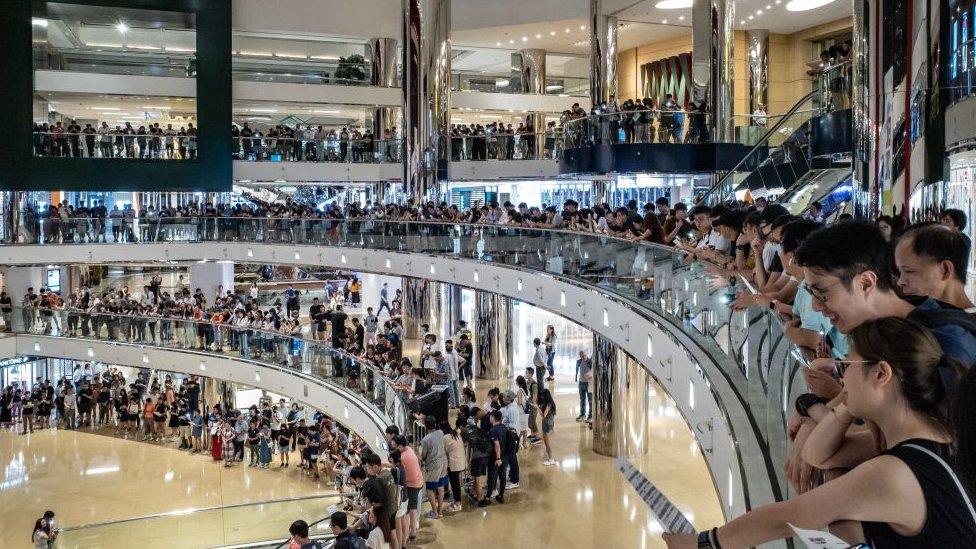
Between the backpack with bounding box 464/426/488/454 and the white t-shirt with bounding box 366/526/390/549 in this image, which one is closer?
the white t-shirt with bounding box 366/526/390/549

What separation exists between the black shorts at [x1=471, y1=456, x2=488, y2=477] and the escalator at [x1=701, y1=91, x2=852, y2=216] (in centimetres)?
549

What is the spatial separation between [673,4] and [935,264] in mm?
22656

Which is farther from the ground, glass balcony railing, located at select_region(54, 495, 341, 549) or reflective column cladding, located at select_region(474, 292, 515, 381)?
reflective column cladding, located at select_region(474, 292, 515, 381)

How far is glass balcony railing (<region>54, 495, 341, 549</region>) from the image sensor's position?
1406 cm

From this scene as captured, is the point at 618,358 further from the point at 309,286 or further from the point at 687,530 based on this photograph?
the point at 309,286

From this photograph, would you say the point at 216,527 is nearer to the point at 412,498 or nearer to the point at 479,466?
the point at 479,466

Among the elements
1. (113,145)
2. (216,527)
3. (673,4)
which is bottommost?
(216,527)

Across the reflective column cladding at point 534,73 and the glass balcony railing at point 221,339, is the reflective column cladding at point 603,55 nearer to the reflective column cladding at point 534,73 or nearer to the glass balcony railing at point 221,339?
the reflective column cladding at point 534,73

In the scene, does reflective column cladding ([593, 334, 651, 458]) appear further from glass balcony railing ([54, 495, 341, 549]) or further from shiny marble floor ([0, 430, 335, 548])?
shiny marble floor ([0, 430, 335, 548])

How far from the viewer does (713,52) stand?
20781mm

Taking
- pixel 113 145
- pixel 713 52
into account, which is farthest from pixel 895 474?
pixel 113 145

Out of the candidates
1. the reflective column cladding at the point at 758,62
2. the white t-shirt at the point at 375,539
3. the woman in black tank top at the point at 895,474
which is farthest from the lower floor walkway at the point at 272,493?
the reflective column cladding at the point at 758,62

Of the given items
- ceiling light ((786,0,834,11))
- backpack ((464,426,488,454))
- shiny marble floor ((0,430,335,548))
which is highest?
ceiling light ((786,0,834,11))

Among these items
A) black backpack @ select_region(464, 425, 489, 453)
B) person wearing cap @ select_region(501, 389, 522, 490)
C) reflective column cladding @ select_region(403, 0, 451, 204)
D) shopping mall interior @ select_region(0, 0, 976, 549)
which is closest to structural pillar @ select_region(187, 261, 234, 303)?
shopping mall interior @ select_region(0, 0, 976, 549)
